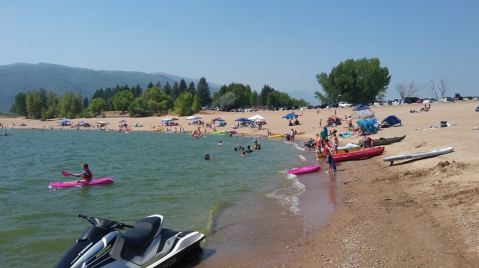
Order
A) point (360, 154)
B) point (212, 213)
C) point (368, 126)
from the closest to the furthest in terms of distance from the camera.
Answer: point (212, 213)
point (360, 154)
point (368, 126)

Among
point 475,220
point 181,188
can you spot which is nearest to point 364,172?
point 181,188

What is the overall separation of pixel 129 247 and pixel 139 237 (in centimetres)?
35

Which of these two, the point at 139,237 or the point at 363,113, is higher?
the point at 363,113

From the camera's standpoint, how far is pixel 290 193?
1462 centimetres

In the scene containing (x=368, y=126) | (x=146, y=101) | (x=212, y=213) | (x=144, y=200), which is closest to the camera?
(x=212, y=213)

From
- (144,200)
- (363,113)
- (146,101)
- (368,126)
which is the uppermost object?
(146,101)

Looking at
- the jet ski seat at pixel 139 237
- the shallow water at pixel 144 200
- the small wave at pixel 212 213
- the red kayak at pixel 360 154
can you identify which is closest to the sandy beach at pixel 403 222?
the shallow water at pixel 144 200

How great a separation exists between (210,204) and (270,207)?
7.67ft

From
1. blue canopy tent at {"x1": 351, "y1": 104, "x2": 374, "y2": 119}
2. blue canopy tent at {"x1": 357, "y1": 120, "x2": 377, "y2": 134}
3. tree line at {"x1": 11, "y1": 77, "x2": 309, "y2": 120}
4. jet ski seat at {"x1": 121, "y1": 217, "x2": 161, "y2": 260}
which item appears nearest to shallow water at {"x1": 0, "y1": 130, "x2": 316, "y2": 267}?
jet ski seat at {"x1": 121, "y1": 217, "x2": 161, "y2": 260}

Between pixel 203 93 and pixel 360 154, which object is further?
pixel 203 93

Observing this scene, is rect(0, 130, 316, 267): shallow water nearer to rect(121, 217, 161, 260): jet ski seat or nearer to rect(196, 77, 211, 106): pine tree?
rect(121, 217, 161, 260): jet ski seat

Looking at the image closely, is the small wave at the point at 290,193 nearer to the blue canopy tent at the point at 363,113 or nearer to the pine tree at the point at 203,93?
the blue canopy tent at the point at 363,113

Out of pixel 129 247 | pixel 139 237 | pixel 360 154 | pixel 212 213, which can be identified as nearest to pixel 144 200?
pixel 212 213

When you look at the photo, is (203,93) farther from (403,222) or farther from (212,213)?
(403,222)
